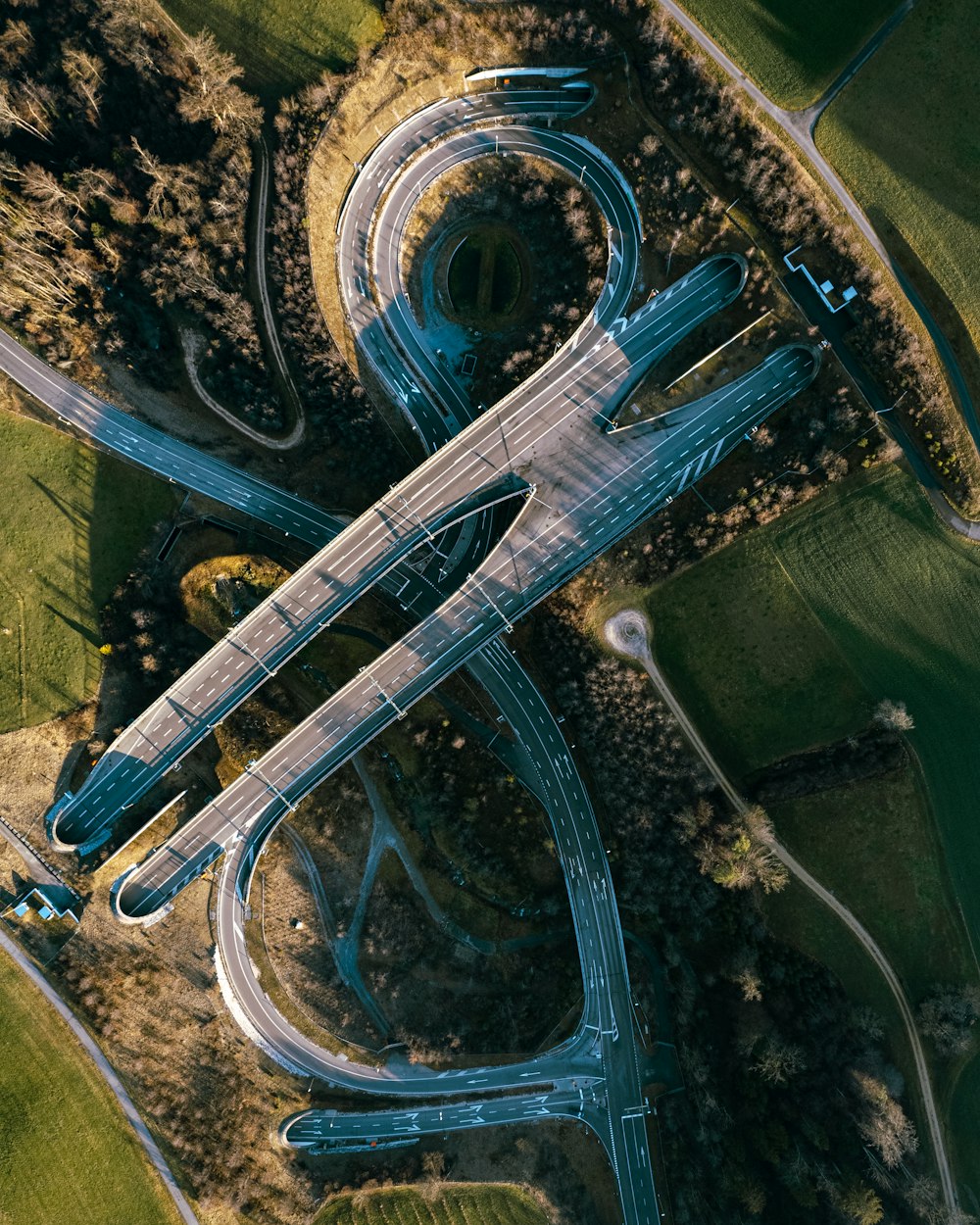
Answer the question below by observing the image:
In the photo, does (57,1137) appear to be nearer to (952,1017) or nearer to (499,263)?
(952,1017)

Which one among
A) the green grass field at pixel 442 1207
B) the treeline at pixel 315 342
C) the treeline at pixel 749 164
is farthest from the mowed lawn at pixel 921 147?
the green grass field at pixel 442 1207

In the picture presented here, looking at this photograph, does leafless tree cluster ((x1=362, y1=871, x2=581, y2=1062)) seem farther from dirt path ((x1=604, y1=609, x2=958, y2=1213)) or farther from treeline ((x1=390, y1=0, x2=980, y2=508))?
treeline ((x1=390, y1=0, x2=980, y2=508))

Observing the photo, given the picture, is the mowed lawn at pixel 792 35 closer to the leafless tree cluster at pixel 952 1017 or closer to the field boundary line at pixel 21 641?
the leafless tree cluster at pixel 952 1017

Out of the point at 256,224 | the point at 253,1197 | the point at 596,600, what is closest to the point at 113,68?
the point at 256,224

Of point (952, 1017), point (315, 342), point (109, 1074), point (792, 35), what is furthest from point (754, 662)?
point (109, 1074)

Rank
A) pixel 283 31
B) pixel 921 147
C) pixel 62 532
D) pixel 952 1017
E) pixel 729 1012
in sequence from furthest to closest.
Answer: pixel 62 532
pixel 283 31
pixel 729 1012
pixel 952 1017
pixel 921 147

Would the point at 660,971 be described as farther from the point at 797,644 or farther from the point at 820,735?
the point at 797,644
